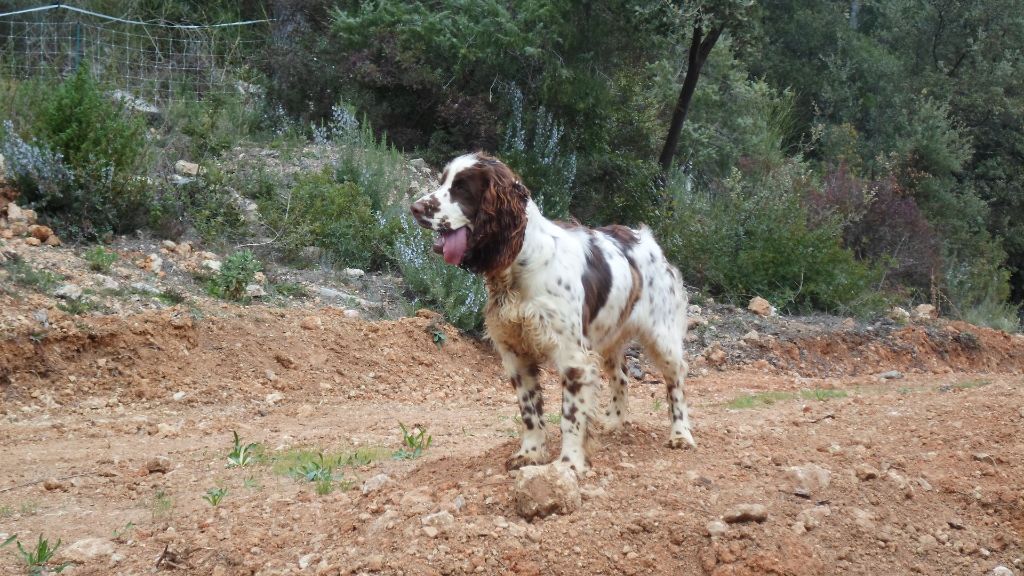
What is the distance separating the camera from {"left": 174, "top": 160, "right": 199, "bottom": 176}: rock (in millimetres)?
12789

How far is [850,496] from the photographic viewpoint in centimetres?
534

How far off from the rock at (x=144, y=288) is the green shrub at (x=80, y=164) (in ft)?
4.12

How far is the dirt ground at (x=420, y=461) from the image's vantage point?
15.7ft

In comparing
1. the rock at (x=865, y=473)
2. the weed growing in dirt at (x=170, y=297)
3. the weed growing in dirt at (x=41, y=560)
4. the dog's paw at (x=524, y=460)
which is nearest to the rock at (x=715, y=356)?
the weed growing in dirt at (x=170, y=297)

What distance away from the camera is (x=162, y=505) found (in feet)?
18.4

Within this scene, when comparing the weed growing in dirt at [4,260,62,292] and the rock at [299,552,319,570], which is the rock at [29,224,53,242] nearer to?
the weed growing in dirt at [4,260,62,292]

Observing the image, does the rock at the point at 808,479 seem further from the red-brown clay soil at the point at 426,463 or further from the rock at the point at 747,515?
the rock at the point at 747,515

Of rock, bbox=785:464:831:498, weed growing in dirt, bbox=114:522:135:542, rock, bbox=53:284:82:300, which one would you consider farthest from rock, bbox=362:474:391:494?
rock, bbox=53:284:82:300

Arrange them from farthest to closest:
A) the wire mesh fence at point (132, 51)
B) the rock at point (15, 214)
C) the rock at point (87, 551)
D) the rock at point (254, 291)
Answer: the wire mesh fence at point (132, 51) < the rock at point (254, 291) < the rock at point (15, 214) < the rock at point (87, 551)

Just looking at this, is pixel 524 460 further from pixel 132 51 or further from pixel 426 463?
pixel 132 51

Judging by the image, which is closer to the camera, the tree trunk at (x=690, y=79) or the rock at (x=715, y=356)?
the rock at (x=715, y=356)

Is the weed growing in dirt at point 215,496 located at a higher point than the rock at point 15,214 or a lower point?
higher

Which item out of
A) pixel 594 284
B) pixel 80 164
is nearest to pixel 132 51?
pixel 80 164

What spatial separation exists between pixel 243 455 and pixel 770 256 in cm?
969
